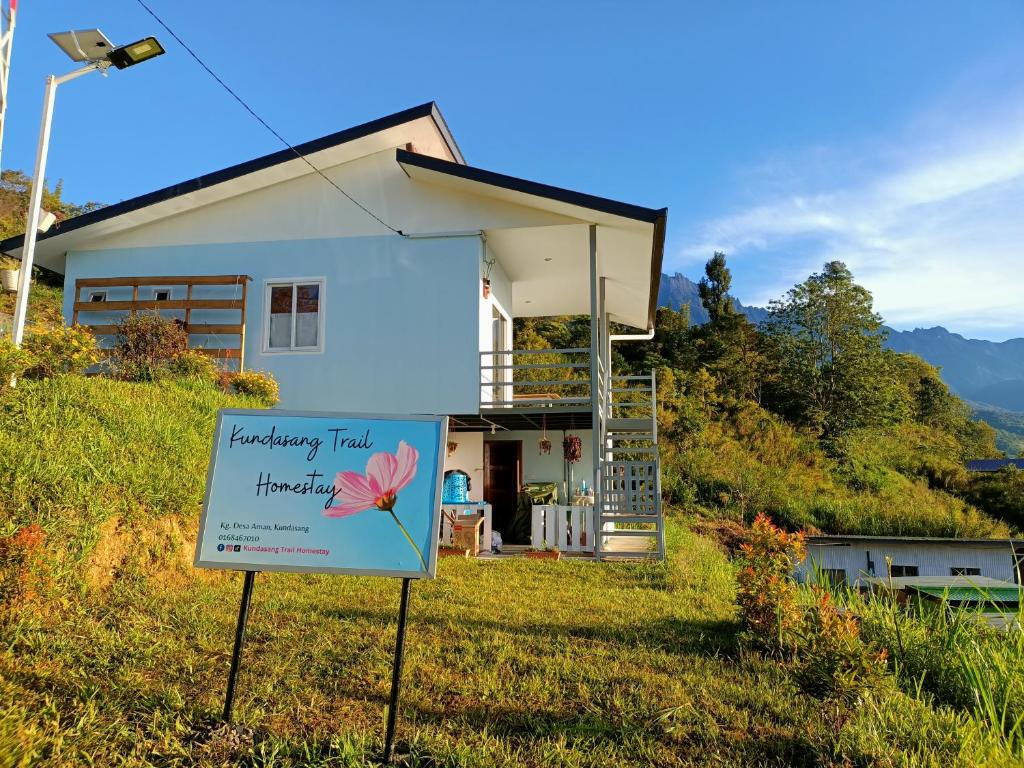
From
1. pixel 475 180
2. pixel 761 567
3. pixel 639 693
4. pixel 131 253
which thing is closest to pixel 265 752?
pixel 639 693

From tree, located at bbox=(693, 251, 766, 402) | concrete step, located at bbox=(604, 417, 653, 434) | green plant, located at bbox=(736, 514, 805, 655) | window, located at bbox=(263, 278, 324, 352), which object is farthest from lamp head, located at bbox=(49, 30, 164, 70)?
tree, located at bbox=(693, 251, 766, 402)

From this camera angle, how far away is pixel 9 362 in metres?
6.55

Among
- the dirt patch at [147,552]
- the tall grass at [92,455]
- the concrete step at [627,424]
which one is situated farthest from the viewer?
the concrete step at [627,424]

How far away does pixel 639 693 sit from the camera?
394 cm

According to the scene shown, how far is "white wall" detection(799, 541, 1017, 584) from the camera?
16.9 metres

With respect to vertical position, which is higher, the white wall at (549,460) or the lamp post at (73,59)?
the lamp post at (73,59)

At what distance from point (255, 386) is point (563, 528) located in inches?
216

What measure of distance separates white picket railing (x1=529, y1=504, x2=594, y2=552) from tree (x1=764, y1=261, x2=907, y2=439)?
1931 centimetres

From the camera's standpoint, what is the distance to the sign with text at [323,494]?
3430 millimetres

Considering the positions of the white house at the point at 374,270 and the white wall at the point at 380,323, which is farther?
the white wall at the point at 380,323

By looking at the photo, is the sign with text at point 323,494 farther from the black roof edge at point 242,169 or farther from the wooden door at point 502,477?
the wooden door at point 502,477

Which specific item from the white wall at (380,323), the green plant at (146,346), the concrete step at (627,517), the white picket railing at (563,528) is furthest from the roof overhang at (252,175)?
the concrete step at (627,517)

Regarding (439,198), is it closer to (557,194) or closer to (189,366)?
(557,194)

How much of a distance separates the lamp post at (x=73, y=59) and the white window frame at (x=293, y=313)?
4.00 meters
